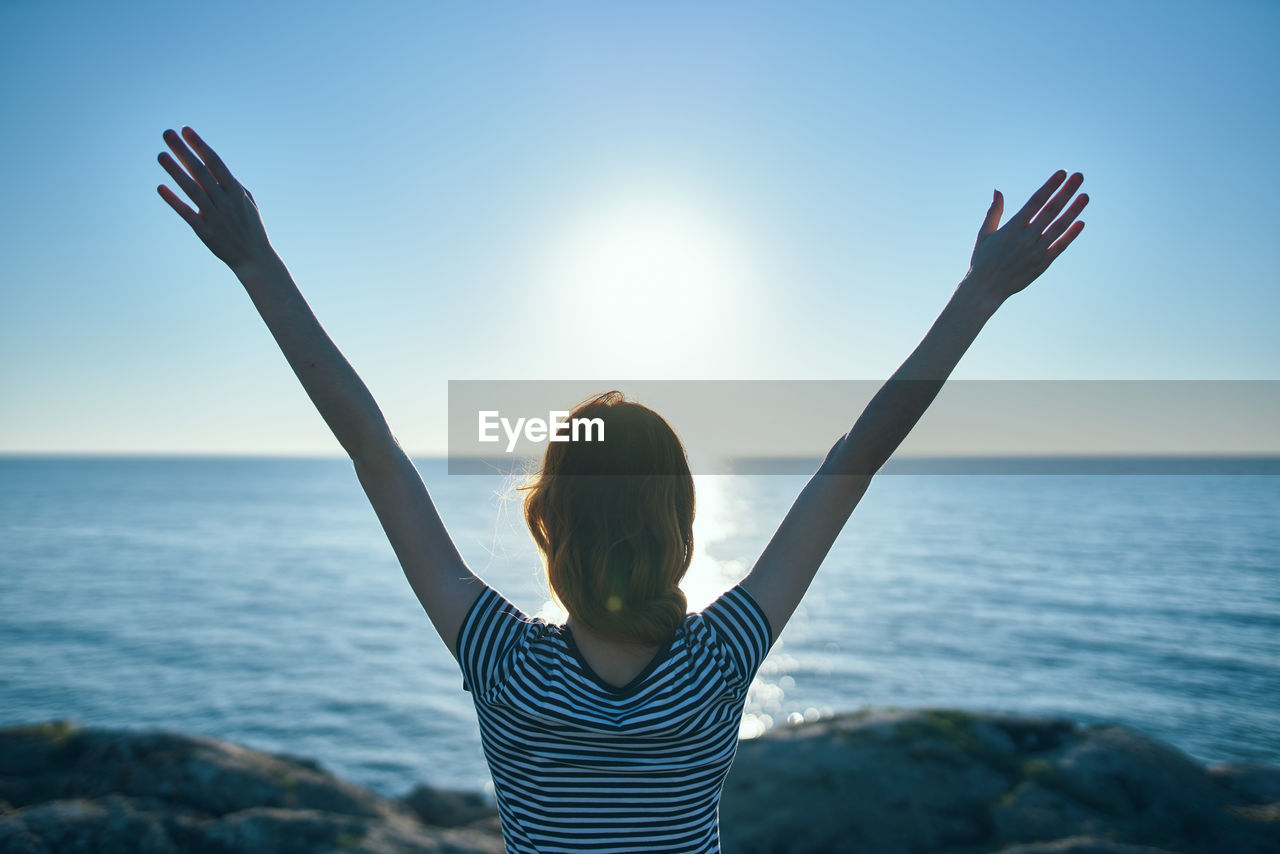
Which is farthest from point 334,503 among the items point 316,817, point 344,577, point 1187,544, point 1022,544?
point 316,817

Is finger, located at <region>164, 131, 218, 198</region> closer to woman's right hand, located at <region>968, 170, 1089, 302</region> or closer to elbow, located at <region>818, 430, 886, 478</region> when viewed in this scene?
elbow, located at <region>818, 430, 886, 478</region>

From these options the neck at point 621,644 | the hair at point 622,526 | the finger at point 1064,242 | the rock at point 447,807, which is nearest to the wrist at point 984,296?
the finger at point 1064,242

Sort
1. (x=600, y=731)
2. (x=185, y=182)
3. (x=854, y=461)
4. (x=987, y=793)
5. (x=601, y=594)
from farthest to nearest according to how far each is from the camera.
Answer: (x=987, y=793)
(x=854, y=461)
(x=185, y=182)
(x=601, y=594)
(x=600, y=731)

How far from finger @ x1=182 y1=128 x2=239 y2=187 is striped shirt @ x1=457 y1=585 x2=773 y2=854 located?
1.23 metres

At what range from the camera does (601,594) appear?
1665 mm

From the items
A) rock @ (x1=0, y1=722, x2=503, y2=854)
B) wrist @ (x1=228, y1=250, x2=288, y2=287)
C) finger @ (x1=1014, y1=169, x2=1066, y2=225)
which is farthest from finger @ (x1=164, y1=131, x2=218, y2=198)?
rock @ (x1=0, y1=722, x2=503, y2=854)

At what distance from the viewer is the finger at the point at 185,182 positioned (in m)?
1.78

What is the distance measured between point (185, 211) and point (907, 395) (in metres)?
1.90

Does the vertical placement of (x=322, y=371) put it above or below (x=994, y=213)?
below

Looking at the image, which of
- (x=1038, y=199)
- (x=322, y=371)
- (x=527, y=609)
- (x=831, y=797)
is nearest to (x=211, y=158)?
(x=322, y=371)

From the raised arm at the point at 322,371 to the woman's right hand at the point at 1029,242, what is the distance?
160 cm

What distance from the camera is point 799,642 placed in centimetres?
2692

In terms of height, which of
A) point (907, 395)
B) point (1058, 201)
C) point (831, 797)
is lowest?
point (831, 797)

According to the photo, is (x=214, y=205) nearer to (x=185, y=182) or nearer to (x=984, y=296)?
(x=185, y=182)
